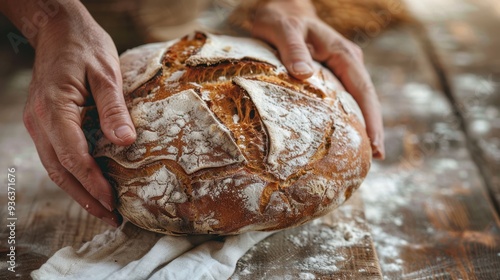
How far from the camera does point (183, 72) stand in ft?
4.53

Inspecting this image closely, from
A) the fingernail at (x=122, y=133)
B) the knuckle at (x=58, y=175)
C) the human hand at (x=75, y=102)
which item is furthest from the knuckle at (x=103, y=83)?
Result: the knuckle at (x=58, y=175)

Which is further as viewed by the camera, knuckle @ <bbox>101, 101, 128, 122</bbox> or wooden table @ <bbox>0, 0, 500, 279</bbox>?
wooden table @ <bbox>0, 0, 500, 279</bbox>

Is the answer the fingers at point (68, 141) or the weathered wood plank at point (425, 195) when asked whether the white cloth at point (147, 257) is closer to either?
the fingers at point (68, 141)

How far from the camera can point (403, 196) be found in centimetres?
185

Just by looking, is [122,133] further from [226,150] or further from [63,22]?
[63,22]

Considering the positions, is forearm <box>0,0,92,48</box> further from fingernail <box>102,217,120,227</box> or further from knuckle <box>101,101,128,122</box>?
fingernail <box>102,217,120,227</box>

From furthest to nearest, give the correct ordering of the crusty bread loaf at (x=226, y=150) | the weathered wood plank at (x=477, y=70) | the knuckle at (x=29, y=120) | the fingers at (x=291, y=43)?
the weathered wood plank at (x=477, y=70) → the fingers at (x=291, y=43) → the knuckle at (x=29, y=120) → the crusty bread loaf at (x=226, y=150)

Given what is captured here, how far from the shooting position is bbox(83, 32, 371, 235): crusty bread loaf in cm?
123

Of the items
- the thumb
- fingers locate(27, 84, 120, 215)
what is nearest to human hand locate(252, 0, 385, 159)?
the thumb

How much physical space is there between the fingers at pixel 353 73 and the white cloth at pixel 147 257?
50cm

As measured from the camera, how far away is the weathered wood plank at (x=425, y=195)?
154 centimetres

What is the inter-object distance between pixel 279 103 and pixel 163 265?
1.70 ft

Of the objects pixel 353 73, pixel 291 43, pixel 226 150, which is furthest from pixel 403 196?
→ pixel 226 150

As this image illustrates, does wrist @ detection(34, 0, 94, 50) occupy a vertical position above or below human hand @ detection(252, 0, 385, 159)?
above
